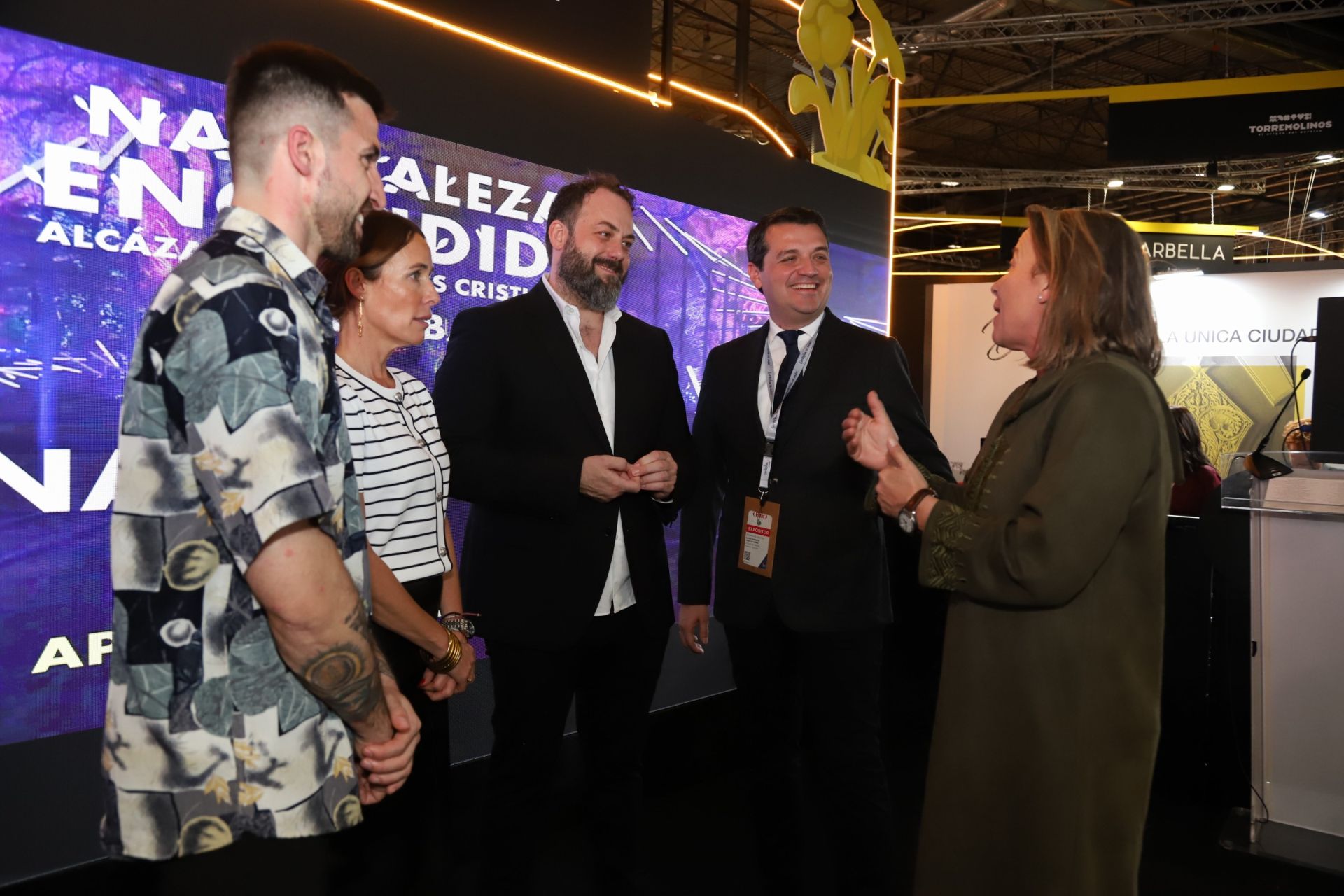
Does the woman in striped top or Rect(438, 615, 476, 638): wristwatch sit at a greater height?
the woman in striped top

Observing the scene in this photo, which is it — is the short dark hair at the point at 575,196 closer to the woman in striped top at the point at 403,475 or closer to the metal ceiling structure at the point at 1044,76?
the woman in striped top at the point at 403,475

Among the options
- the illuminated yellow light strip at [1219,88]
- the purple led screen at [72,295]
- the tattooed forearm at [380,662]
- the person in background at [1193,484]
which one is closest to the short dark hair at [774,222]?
the purple led screen at [72,295]

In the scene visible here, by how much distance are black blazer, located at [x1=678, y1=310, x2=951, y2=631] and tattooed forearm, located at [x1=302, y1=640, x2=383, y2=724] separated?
131cm

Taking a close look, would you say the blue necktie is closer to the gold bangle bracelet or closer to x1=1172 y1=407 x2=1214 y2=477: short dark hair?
the gold bangle bracelet

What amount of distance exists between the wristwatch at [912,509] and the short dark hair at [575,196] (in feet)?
3.66

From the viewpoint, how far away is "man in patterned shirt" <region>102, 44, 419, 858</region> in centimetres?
104

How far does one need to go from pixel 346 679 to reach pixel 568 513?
1020 millimetres

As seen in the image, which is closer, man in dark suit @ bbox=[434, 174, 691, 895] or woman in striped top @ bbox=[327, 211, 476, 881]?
woman in striped top @ bbox=[327, 211, 476, 881]

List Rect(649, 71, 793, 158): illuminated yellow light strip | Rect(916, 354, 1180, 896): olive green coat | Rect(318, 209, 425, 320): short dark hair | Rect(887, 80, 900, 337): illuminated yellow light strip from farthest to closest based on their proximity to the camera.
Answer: Rect(887, 80, 900, 337): illuminated yellow light strip
Rect(649, 71, 793, 158): illuminated yellow light strip
Rect(318, 209, 425, 320): short dark hair
Rect(916, 354, 1180, 896): olive green coat

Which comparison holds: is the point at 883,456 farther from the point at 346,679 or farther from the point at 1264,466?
the point at 1264,466

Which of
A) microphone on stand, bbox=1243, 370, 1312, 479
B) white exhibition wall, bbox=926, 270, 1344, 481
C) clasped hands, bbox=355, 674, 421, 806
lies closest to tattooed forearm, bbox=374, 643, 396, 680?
clasped hands, bbox=355, 674, 421, 806

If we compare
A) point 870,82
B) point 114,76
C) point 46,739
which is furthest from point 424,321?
point 870,82

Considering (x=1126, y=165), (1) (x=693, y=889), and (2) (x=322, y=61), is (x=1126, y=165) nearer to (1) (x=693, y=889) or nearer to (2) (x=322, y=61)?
(1) (x=693, y=889)

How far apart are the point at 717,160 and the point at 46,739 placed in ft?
11.4
